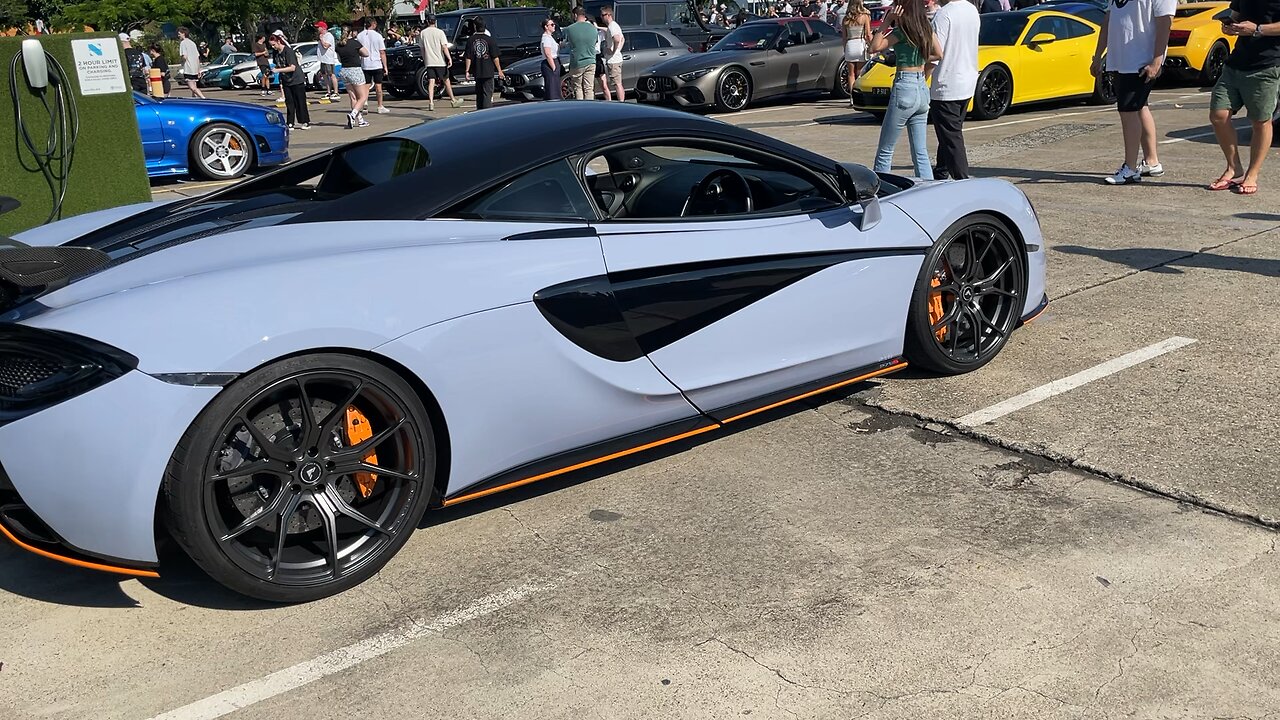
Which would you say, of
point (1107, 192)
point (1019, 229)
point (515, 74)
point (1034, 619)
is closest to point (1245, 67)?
point (1107, 192)

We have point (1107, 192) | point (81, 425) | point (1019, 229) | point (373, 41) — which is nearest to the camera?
point (81, 425)

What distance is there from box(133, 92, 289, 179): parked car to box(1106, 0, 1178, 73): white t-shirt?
8.75 m

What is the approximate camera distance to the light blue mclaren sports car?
3.05 m

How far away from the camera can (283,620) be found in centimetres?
333

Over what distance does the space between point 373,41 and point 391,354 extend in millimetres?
17421

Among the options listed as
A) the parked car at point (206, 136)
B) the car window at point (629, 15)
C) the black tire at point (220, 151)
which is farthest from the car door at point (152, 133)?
the car window at point (629, 15)

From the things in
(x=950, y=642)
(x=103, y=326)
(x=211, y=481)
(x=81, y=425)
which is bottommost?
(x=950, y=642)

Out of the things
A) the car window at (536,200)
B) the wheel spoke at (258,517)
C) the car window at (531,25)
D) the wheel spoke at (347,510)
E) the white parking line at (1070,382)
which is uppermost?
the car window at (531,25)

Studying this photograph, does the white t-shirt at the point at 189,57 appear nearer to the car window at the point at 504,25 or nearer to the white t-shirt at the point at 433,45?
the car window at the point at 504,25

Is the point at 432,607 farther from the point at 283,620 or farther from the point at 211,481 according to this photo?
the point at 211,481

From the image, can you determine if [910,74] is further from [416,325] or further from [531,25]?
[531,25]

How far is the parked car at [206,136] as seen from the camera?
12.0 metres

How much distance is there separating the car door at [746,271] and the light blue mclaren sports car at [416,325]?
11mm

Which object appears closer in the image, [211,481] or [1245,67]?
[211,481]
